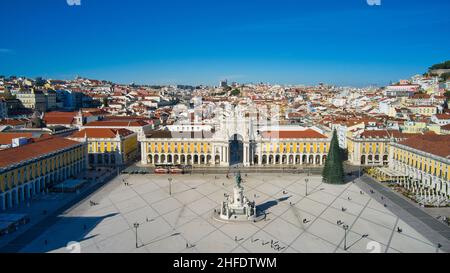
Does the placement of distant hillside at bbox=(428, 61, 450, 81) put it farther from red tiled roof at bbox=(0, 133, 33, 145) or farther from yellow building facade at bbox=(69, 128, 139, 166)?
red tiled roof at bbox=(0, 133, 33, 145)

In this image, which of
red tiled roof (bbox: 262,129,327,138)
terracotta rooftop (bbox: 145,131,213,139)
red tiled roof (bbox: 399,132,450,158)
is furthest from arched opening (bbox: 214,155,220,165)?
red tiled roof (bbox: 399,132,450,158)

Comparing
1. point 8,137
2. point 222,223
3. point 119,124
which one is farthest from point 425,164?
point 8,137

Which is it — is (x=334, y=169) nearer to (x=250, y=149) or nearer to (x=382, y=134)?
(x=250, y=149)

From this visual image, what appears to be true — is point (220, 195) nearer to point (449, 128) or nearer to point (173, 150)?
point (173, 150)
